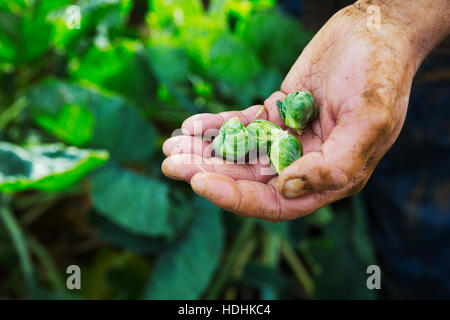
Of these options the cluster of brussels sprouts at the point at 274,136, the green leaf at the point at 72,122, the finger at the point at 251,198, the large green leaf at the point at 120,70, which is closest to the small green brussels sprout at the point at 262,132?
the cluster of brussels sprouts at the point at 274,136

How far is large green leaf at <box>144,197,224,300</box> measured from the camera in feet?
3.52

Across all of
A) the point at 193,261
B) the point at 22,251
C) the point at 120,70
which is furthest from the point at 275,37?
the point at 22,251

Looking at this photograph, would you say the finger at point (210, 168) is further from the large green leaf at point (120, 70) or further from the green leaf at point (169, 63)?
the large green leaf at point (120, 70)

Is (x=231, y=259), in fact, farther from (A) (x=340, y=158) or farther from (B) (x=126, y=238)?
(A) (x=340, y=158)

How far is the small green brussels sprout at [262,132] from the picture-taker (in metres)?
0.80

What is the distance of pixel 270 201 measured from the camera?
27.1 inches

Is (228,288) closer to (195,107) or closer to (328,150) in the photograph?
(195,107)

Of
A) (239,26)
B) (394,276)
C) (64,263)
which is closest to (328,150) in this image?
(394,276)

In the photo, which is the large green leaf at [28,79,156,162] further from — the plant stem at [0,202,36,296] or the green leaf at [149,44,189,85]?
the plant stem at [0,202,36,296]

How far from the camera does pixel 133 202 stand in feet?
3.59

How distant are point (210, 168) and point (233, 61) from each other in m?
0.64

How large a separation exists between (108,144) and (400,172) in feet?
2.80

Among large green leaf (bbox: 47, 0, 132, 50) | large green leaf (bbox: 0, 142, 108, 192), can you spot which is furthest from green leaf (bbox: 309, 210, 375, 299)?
large green leaf (bbox: 47, 0, 132, 50)

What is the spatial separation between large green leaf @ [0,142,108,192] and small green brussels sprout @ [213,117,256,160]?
313 mm
